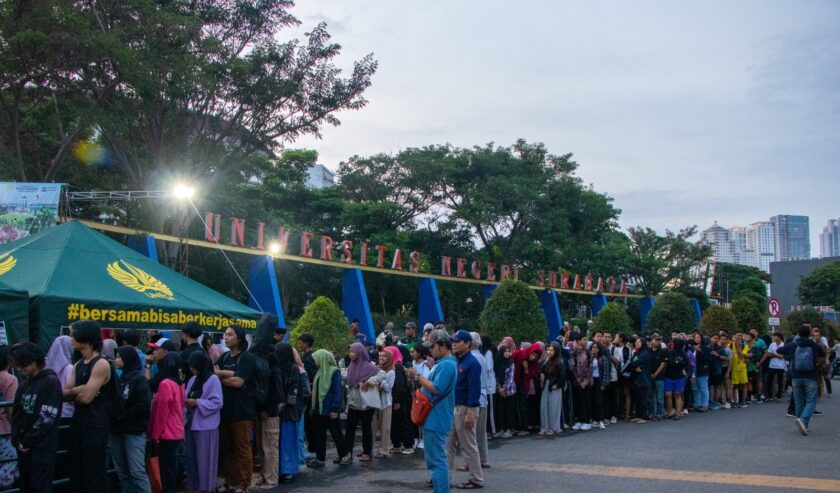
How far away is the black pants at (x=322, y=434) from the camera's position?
33.2 feet

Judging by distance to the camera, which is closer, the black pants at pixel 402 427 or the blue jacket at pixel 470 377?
the blue jacket at pixel 470 377

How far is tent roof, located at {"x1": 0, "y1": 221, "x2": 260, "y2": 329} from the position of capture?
9320 millimetres

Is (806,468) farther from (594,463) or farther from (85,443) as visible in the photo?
(85,443)

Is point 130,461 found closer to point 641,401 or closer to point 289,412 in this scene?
point 289,412

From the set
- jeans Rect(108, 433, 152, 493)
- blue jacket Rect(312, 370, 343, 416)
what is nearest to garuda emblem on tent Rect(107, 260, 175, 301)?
blue jacket Rect(312, 370, 343, 416)

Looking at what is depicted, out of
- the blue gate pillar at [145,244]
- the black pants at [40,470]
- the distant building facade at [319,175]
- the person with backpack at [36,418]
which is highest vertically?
the distant building facade at [319,175]

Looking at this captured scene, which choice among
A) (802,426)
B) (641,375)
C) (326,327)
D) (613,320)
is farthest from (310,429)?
(613,320)

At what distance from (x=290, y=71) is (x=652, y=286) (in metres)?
34.4

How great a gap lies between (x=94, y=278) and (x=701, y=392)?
13.0m

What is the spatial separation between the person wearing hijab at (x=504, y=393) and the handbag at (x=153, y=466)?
6.19 m

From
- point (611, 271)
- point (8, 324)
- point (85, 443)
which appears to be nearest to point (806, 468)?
A: point (85, 443)

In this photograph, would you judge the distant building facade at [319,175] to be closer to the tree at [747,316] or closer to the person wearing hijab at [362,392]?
the tree at [747,316]

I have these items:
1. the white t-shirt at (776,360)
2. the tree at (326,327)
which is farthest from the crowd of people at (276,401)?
the white t-shirt at (776,360)

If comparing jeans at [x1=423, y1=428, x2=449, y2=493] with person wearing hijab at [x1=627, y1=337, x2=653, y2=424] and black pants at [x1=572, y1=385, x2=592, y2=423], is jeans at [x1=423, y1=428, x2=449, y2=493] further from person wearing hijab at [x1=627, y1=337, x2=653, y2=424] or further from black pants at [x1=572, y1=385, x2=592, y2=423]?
person wearing hijab at [x1=627, y1=337, x2=653, y2=424]
